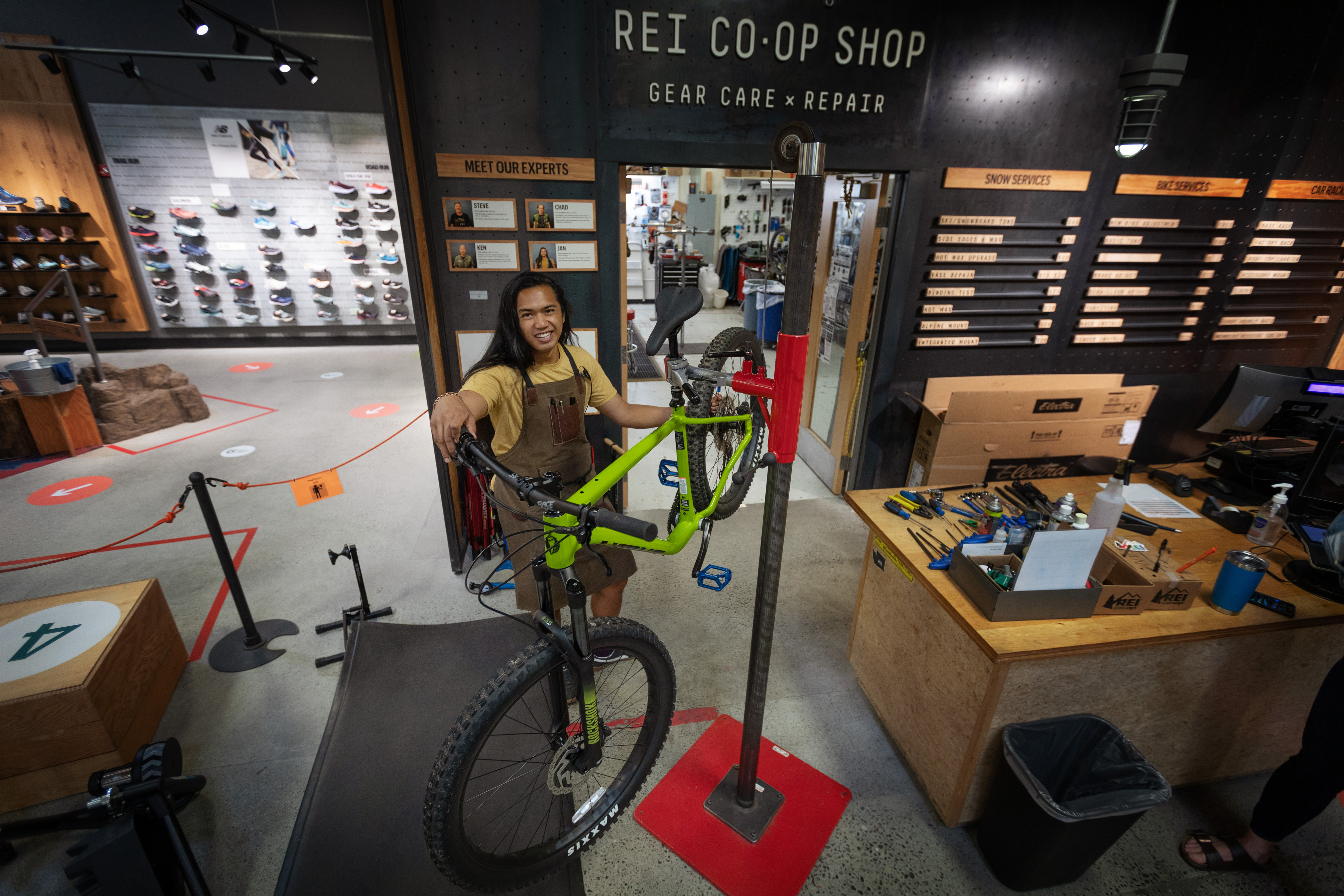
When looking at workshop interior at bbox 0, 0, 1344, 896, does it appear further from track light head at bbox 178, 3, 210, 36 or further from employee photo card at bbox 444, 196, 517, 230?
track light head at bbox 178, 3, 210, 36

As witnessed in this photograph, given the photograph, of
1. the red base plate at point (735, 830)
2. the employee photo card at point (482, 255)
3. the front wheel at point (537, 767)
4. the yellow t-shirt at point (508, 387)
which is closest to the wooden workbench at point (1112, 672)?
the red base plate at point (735, 830)

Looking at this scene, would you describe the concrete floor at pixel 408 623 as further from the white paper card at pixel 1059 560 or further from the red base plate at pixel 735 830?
the white paper card at pixel 1059 560

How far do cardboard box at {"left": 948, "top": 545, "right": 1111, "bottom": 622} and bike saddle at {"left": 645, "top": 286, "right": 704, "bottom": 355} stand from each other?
47.1 inches

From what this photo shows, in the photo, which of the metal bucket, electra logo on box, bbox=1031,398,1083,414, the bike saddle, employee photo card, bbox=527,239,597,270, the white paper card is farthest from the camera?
the metal bucket

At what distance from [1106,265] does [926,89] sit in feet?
5.53

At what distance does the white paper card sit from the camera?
148 centimetres

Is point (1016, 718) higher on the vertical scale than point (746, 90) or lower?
lower

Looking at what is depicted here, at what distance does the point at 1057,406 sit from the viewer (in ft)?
11.1


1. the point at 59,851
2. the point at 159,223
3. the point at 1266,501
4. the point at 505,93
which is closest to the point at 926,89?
the point at 505,93

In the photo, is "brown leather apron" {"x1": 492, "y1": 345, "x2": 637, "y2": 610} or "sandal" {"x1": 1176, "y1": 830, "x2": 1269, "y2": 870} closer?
"sandal" {"x1": 1176, "y1": 830, "x2": 1269, "y2": 870}

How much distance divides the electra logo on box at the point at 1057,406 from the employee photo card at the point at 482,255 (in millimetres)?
3141

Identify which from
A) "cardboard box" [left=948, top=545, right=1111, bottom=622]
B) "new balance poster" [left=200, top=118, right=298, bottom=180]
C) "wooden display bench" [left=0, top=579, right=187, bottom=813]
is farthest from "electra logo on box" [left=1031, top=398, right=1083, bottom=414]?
"new balance poster" [left=200, top=118, right=298, bottom=180]

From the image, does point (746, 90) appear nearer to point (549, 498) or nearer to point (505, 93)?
point (505, 93)

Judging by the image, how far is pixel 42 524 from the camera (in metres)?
3.68
